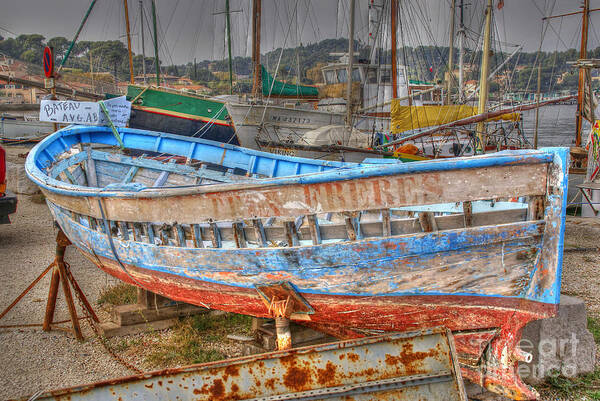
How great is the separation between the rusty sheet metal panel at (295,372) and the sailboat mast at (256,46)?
66.0ft

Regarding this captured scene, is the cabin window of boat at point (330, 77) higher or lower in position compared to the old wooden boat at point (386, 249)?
higher

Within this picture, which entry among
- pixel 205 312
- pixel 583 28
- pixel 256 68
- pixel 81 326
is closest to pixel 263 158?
pixel 205 312

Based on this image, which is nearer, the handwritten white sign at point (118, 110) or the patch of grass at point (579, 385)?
the patch of grass at point (579, 385)

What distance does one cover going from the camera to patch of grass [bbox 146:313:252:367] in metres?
5.22

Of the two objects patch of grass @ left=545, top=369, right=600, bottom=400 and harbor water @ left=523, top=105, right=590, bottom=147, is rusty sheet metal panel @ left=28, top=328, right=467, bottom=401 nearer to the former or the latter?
patch of grass @ left=545, top=369, right=600, bottom=400

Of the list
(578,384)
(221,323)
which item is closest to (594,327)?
(578,384)

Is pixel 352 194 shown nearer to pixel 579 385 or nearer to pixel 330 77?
pixel 579 385

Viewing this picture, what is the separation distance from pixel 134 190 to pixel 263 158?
148 inches

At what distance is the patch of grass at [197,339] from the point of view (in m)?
5.22

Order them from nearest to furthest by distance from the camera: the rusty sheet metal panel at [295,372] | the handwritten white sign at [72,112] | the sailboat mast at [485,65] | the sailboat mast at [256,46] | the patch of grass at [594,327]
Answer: the rusty sheet metal panel at [295,372] → the patch of grass at [594,327] → the handwritten white sign at [72,112] → the sailboat mast at [485,65] → the sailboat mast at [256,46]

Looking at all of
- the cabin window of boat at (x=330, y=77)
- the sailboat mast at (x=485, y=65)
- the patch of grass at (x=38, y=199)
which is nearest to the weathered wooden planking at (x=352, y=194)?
the patch of grass at (x=38, y=199)

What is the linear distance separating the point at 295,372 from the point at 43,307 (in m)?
4.85

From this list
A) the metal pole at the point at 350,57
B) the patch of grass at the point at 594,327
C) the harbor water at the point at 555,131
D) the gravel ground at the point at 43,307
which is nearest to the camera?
the gravel ground at the point at 43,307

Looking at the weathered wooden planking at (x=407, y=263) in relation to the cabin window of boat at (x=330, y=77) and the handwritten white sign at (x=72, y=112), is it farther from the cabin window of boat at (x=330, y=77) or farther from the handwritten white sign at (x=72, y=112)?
the cabin window of boat at (x=330, y=77)
